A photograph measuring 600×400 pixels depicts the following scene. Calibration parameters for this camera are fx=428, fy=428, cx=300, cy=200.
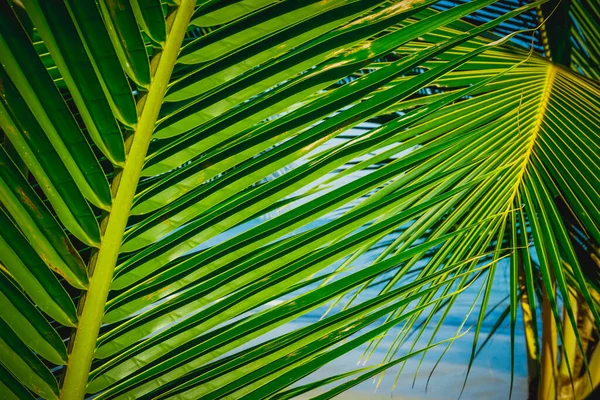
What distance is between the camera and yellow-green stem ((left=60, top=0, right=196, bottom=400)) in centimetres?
28

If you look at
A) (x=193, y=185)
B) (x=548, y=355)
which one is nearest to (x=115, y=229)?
(x=193, y=185)

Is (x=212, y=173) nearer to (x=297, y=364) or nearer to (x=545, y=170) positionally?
(x=297, y=364)

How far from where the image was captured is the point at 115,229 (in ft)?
0.98

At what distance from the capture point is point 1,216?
274 millimetres

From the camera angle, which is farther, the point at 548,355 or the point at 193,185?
the point at 548,355

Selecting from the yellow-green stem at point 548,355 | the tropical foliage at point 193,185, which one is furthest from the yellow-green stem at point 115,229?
the yellow-green stem at point 548,355

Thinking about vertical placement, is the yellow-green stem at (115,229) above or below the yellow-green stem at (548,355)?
above

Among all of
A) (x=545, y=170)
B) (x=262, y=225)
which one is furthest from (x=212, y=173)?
(x=545, y=170)

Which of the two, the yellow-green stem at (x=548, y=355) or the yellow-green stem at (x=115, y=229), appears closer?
the yellow-green stem at (x=115, y=229)

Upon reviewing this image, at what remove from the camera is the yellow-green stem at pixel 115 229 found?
28 centimetres

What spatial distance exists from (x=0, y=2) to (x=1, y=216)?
0.13 meters

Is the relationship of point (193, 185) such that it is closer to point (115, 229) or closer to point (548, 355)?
point (115, 229)

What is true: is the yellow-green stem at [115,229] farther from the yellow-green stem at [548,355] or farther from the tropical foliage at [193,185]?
the yellow-green stem at [548,355]

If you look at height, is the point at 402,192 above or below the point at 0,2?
below
